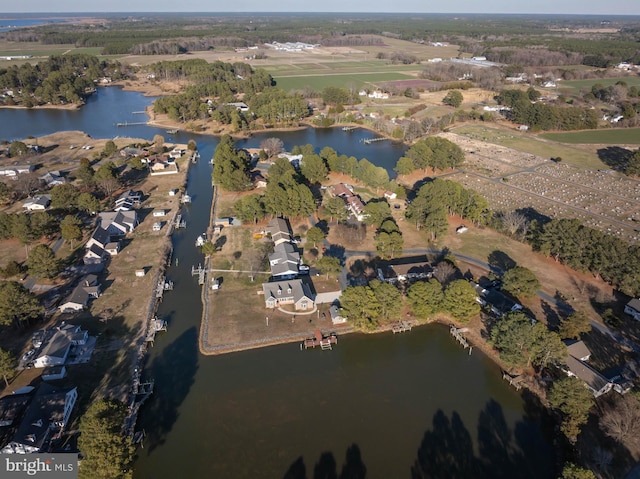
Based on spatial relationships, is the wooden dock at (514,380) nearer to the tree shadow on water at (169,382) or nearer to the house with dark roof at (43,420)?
the tree shadow on water at (169,382)

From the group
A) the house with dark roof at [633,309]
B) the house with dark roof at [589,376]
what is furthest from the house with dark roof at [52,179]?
the house with dark roof at [633,309]

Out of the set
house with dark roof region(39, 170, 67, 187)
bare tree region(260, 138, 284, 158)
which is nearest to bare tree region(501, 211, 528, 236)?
bare tree region(260, 138, 284, 158)

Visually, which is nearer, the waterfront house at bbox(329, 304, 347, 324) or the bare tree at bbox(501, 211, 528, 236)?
the waterfront house at bbox(329, 304, 347, 324)

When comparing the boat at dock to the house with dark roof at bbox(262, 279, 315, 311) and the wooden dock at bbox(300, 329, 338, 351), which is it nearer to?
the house with dark roof at bbox(262, 279, 315, 311)

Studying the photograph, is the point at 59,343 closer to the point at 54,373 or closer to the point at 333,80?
the point at 54,373

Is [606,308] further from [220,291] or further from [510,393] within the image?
[220,291]
